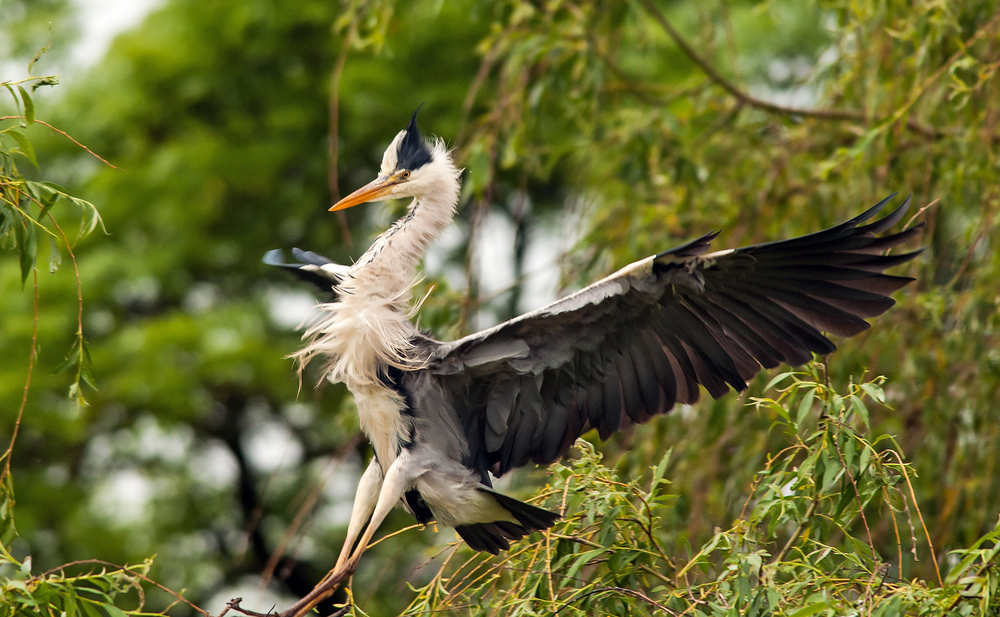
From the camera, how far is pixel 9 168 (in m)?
2.06

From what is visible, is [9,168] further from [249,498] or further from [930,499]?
[249,498]

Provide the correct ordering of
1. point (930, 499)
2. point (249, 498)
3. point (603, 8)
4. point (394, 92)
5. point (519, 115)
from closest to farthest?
1. point (930, 499)
2. point (519, 115)
3. point (603, 8)
4. point (394, 92)
5. point (249, 498)

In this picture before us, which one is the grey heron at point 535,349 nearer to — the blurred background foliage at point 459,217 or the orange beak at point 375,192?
the orange beak at point 375,192

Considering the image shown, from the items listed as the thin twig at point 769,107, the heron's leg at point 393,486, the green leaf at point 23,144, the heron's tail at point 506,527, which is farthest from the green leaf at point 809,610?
the thin twig at point 769,107

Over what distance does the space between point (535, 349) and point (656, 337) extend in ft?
1.00

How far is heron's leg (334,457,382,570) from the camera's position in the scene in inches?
105

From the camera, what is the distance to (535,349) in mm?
2660

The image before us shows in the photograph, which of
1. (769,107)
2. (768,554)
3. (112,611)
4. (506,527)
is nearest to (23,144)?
(112,611)

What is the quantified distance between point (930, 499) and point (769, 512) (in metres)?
1.74

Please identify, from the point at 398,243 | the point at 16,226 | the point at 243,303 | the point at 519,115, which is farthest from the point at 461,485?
the point at 243,303

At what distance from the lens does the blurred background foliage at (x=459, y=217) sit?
3451 mm

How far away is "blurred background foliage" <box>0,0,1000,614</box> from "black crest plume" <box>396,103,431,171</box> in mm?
453

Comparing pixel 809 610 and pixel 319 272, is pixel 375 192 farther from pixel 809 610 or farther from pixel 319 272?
pixel 809 610

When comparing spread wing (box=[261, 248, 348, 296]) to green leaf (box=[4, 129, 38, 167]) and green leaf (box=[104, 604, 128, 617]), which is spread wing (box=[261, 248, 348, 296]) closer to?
green leaf (box=[4, 129, 38, 167])
